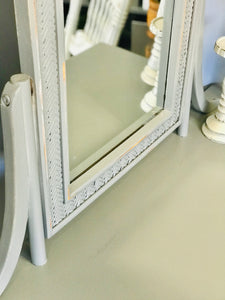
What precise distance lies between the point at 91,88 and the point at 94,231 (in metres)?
0.22

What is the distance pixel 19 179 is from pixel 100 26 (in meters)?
0.41

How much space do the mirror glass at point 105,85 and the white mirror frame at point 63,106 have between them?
18 mm

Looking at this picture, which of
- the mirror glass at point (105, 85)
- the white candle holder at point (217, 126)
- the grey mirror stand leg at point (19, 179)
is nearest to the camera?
the grey mirror stand leg at point (19, 179)

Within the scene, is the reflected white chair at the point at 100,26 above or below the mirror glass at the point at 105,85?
above

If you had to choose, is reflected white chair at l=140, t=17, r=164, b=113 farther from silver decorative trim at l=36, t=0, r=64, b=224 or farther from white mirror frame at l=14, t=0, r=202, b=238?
silver decorative trim at l=36, t=0, r=64, b=224

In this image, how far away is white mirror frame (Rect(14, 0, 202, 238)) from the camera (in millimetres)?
464

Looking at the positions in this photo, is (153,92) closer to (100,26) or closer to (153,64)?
(153,64)

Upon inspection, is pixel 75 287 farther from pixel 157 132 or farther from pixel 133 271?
pixel 157 132

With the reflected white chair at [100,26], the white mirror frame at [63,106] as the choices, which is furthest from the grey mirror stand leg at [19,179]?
the reflected white chair at [100,26]

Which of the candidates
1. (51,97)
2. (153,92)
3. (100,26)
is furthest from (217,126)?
(51,97)

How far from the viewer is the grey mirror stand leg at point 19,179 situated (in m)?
0.46

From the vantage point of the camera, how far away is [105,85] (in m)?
0.75

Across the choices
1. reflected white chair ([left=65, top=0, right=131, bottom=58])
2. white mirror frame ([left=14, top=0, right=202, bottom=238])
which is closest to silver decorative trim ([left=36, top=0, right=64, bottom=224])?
white mirror frame ([left=14, top=0, right=202, bottom=238])

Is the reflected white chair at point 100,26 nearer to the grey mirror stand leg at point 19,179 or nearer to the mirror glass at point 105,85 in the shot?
the mirror glass at point 105,85
